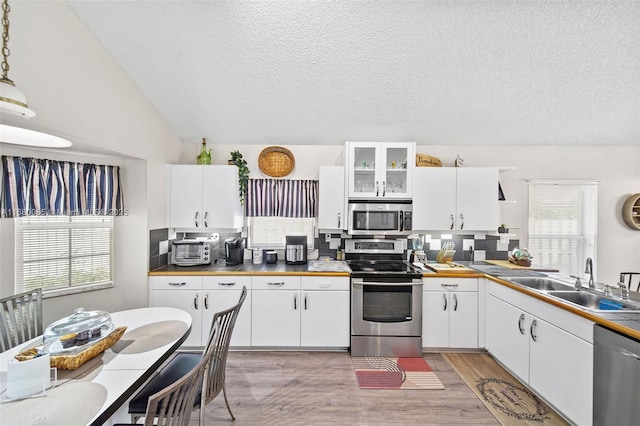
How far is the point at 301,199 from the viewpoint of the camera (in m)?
3.47

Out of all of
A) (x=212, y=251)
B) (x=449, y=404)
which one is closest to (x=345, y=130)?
(x=212, y=251)

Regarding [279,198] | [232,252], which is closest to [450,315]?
[279,198]

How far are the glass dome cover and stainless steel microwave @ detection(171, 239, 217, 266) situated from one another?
1.50 metres

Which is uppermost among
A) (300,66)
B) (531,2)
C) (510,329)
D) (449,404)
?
(531,2)

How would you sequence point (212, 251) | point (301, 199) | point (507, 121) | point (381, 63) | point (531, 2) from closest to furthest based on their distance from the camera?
Result: point (531, 2), point (381, 63), point (507, 121), point (212, 251), point (301, 199)

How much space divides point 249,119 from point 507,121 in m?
A: 2.95

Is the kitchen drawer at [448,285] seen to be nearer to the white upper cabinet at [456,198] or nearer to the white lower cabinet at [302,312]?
the white upper cabinet at [456,198]

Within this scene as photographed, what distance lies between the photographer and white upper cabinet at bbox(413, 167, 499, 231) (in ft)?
10.2

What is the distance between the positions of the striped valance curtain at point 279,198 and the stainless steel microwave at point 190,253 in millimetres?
688

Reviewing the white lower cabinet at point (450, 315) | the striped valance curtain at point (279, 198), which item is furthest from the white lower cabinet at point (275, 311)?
the white lower cabinet at point (450, 315)

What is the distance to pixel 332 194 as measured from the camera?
3141mm

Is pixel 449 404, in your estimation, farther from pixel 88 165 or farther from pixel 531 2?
pixel 88 165

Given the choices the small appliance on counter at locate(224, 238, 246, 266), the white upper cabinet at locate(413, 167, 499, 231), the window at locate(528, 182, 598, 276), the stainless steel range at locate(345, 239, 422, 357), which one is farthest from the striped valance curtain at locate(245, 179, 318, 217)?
the window at locate(528, 182, 598, 276)

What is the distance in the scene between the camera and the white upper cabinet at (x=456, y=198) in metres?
3.11
